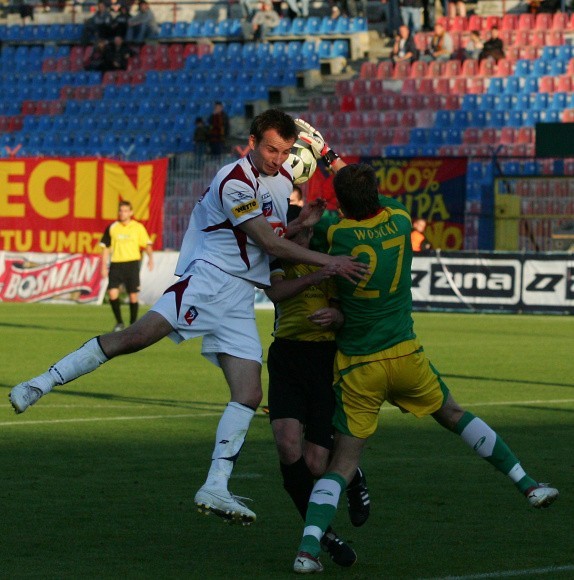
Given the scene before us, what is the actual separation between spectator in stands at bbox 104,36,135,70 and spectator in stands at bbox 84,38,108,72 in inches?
3.0

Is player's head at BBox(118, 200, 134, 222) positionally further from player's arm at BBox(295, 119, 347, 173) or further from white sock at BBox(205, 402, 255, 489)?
white sock at BBox(205, 402, 255, 489)

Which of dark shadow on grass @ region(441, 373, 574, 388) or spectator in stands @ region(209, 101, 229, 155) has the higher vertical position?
dark shadow on grass @ region(441, 373, 574, 388)

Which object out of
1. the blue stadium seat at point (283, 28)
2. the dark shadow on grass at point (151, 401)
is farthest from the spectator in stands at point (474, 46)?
the dark shadow on grass at point (151, 401)

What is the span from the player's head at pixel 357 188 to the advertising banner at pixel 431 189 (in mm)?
22143

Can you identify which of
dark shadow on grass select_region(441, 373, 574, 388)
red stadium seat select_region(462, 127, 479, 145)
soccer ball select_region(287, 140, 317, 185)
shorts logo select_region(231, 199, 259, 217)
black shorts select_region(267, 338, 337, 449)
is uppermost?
soccer ball select_region(287, 140, 317, 185)

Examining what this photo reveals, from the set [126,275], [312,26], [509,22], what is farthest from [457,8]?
[126,275]

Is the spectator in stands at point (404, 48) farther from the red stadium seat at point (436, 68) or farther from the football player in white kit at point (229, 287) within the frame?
the football player in white kit at point (229, 287)

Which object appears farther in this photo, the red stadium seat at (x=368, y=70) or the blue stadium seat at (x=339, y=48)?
the blue stadium seat at (x=339, y=48)

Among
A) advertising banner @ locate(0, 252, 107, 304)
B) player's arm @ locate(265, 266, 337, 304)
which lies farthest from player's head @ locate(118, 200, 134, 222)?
player's arm @ locate(265, 266, 337, 304)

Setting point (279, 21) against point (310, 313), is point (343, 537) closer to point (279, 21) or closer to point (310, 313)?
point (310, 313)

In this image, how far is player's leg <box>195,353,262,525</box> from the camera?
6711 mm

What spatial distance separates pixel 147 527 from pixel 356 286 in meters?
1.81

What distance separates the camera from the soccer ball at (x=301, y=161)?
308 inches

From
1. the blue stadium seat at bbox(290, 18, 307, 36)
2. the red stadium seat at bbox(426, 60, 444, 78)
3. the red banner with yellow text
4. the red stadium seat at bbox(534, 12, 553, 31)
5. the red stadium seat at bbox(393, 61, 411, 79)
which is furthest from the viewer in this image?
the blue stadium seat at bbox(290, 18, 307, 36)
